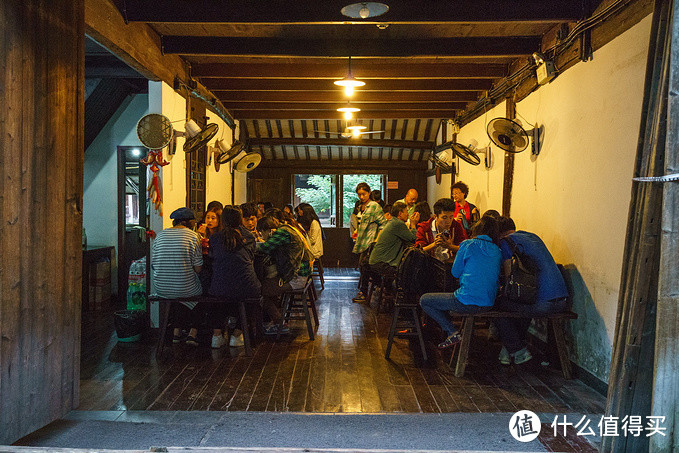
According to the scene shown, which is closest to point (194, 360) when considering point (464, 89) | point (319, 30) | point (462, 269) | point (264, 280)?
point (264, 280)

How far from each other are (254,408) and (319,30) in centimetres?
398

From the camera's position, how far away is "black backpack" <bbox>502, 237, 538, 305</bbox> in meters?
4.84

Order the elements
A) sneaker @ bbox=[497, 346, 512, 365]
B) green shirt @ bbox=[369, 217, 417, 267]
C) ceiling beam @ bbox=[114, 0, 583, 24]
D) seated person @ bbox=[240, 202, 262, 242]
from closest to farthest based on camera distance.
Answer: ceiling beam @ bbox=[114, 0, 583, 24] < sneaker @ bbox=[497, 346, 512, 365] < green shirt @ bbox=[369, 217, 417, 267] < seated person @ bbox=[240, 202, 262, 242]

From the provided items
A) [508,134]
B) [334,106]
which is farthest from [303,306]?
[334,106]

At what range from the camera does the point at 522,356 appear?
208 inches

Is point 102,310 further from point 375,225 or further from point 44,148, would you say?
point 44,148

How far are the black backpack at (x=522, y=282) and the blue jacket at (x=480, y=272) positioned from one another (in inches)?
5.8

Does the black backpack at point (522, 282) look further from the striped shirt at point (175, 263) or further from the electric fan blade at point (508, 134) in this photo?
the striped shirt at point (175, 263)

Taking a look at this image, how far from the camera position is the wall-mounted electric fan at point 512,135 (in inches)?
252

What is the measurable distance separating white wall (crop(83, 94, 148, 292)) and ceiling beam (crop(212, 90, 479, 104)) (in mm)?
1387

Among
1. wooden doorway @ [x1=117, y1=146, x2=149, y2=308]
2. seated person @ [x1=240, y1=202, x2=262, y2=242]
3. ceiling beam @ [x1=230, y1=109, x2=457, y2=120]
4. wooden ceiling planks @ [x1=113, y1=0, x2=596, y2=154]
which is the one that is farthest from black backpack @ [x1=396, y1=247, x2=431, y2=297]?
ceiling beam @ [x1=230, y1=109, x2=457, y2=120]

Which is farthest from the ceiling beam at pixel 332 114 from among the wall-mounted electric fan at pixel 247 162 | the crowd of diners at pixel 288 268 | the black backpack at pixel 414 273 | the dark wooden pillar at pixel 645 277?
the dark wooden pillar at pixel 645 277

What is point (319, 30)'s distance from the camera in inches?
251

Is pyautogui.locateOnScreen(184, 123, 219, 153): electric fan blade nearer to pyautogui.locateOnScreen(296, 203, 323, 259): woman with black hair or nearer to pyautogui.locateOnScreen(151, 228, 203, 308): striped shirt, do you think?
pyautogui.locateOnScreen(151, 228, 203, 308): striped shirt
